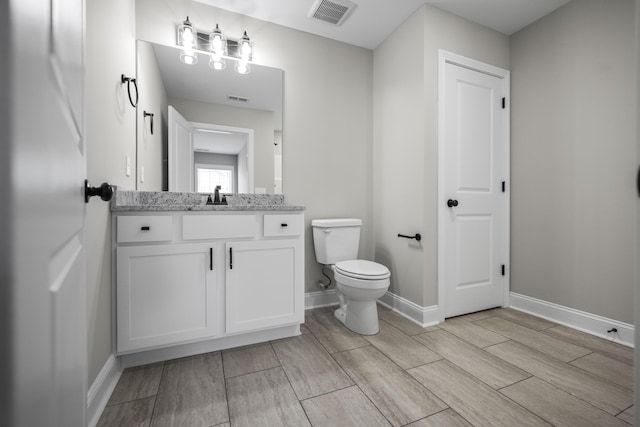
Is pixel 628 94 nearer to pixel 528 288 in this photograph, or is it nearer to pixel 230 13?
pixel 528 288

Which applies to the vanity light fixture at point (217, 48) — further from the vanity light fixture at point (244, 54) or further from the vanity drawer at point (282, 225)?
the vanity drawer at point (282, 225)

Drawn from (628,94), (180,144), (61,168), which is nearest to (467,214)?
(628,94)

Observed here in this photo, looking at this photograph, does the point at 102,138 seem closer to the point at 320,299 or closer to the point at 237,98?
the point at 237,98

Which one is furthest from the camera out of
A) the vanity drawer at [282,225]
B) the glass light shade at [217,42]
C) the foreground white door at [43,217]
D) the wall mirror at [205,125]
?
the glass light shade at [217,42]

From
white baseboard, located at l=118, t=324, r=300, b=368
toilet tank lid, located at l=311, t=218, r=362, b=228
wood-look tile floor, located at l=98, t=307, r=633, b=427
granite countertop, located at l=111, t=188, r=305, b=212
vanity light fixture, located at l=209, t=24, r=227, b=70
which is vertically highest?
vanity light fixture, located at l=209, t=24, r=227, b=70

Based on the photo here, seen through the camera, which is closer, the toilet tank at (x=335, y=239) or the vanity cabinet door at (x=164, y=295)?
the vanity cabinet door at (x=164, y=295)

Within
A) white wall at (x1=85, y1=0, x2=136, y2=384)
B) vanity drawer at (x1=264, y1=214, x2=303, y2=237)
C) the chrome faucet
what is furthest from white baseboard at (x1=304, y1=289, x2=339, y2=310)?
white wall at (x1=85, y1=0, x2=136, y2=384)

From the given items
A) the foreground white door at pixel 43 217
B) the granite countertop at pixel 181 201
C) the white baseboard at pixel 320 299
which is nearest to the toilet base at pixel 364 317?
the white baseboard at pixel 320 299

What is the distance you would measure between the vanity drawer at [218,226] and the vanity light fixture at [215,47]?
1254mm

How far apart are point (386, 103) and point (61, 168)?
98.0 inches

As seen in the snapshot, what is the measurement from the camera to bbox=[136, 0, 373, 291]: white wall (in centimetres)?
230

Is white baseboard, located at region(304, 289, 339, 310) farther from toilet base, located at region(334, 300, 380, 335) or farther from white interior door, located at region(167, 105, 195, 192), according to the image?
white interior door, located at region(167, 105, 195, 192)

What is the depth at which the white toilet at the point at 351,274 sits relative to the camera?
1849 millimetres

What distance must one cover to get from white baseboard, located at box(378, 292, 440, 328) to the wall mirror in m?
1.39
